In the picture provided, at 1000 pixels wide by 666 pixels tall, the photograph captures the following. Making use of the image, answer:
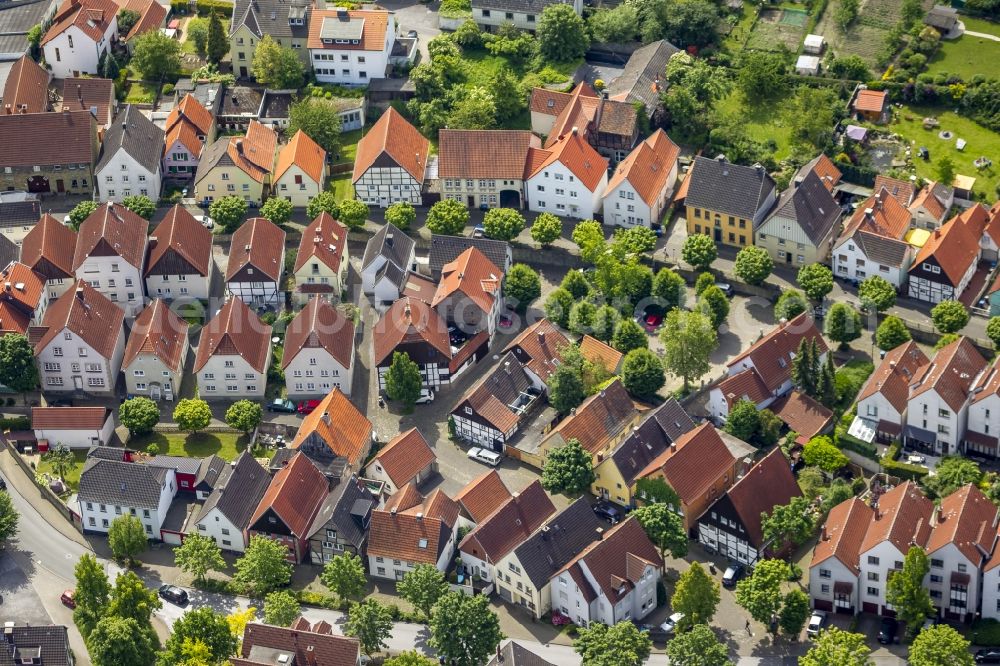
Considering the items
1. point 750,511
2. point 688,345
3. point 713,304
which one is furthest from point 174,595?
point 713,304

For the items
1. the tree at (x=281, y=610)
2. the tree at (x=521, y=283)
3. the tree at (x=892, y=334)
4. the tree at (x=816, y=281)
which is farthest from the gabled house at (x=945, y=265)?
the tree at (x=281, y=610)

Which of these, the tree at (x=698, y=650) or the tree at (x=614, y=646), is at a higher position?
the tree at (x=698, y=650)

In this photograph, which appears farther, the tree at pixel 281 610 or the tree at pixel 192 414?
the tree at pixel 192 414

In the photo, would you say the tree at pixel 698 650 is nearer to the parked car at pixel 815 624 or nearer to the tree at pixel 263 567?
the parked car at pixel 815 624

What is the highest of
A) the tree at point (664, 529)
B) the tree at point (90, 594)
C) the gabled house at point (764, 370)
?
the gabled house at point (764, 370)

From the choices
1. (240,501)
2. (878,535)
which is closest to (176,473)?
(240,501)

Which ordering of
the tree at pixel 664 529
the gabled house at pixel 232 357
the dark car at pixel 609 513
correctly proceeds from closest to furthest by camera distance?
the tree at pixel 664 529 < the dark car at pixel 609 513 < the gabled house at pixel 232 357

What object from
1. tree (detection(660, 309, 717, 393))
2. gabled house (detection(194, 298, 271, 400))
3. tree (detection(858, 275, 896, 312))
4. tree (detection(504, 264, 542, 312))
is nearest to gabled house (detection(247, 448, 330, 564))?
gabled house (detection(194, 298, 271, 400))
